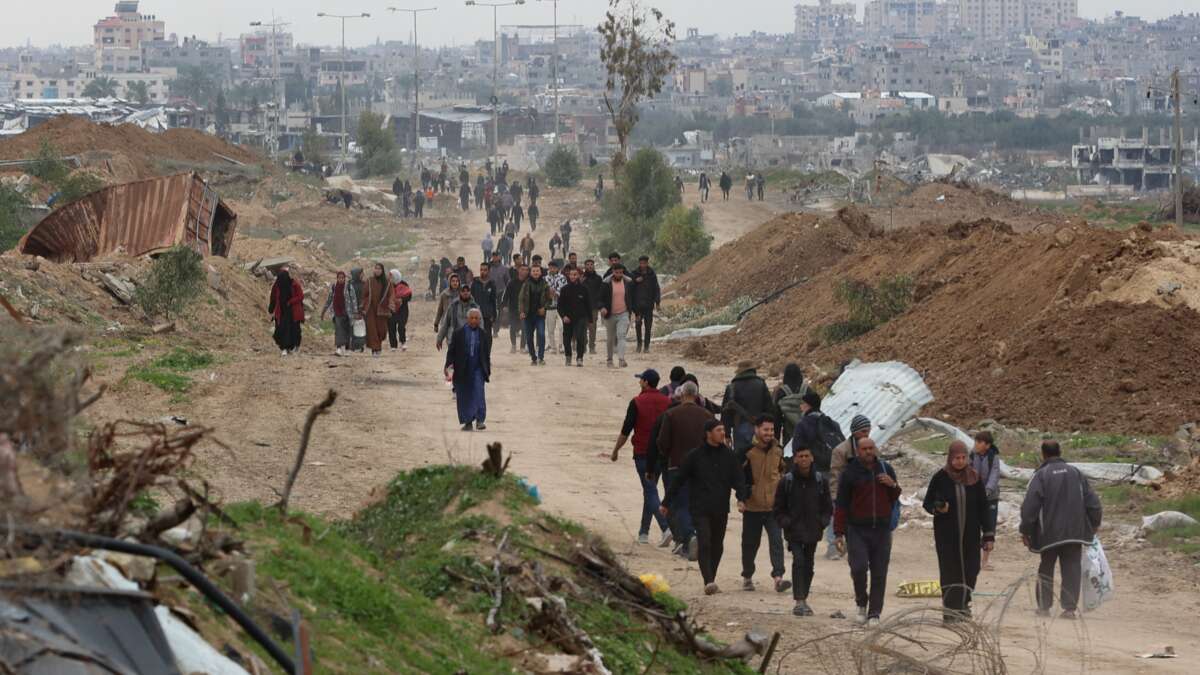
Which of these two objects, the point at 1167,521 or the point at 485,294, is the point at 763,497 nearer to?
the point at 1167,521

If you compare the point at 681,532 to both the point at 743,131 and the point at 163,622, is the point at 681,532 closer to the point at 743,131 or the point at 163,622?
the point at 163,622

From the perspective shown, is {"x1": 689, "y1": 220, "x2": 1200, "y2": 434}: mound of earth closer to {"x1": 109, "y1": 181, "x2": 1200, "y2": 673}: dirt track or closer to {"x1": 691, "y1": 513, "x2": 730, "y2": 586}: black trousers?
{"x1": 109, "y1": 181, "x2": 1200, "y2": 673}: dirt track

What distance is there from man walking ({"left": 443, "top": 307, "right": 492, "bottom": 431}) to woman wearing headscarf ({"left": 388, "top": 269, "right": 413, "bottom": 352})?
5596 millimetres

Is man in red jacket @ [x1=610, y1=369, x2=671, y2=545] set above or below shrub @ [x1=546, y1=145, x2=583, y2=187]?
above

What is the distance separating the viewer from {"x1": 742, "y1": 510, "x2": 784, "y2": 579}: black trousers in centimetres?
1238

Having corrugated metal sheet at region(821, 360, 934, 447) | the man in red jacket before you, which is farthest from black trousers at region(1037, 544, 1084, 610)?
corrugated metal sheet at region(821, 360, 934, 447)

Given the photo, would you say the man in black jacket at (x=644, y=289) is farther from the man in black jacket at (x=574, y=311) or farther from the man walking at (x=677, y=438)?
the man walking at (x=677, y=438)

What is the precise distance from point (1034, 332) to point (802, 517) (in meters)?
9.29

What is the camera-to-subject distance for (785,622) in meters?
11.6

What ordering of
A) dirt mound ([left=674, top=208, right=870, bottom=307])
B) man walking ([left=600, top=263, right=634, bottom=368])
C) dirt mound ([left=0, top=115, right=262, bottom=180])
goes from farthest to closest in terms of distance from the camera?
dirt mound ([left=0, top=115, right=262, bottom=180]) → dirt mound ([left=674, top=208, right=870, bottom=307]) → man walking ([left=600, top=263, right=634, bottom=368])

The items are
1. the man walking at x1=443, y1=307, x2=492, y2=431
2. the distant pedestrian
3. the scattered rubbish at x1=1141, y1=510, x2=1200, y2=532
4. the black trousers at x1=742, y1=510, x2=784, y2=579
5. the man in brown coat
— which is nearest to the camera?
the man in brown coat

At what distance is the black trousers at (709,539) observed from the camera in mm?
12125

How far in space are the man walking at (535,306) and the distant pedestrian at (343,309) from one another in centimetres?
198

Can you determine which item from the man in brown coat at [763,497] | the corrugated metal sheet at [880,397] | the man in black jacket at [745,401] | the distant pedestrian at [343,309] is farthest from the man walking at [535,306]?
the man in brown coat at [763,497]
